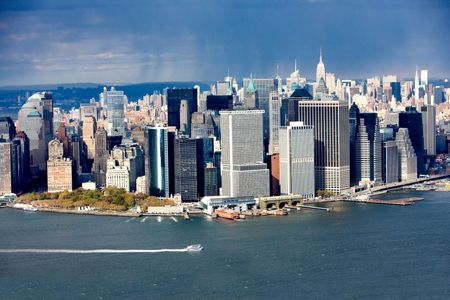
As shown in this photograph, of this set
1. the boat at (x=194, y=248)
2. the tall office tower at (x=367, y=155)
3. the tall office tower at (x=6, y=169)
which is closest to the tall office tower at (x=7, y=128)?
the tall office tower at (x=6, y=169)

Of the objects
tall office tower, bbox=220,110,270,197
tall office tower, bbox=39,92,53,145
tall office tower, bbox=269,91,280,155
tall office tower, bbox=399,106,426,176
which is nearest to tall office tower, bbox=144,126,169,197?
tall office tower, bbox=220,110,270,197

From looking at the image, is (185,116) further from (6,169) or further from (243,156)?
(243,156)

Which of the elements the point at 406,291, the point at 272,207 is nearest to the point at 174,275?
→ the point at 406,291

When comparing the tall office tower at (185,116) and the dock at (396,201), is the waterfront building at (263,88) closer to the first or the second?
the tall office tower at (185,116)

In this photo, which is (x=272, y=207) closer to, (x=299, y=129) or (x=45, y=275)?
(x=299, y=129)

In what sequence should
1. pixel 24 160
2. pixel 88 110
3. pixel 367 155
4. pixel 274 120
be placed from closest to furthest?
A: pixel 24 160 → pixel 367 155 → pixel 274 120 → pixel 88 110

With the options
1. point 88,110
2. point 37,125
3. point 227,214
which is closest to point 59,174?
point 37,125
